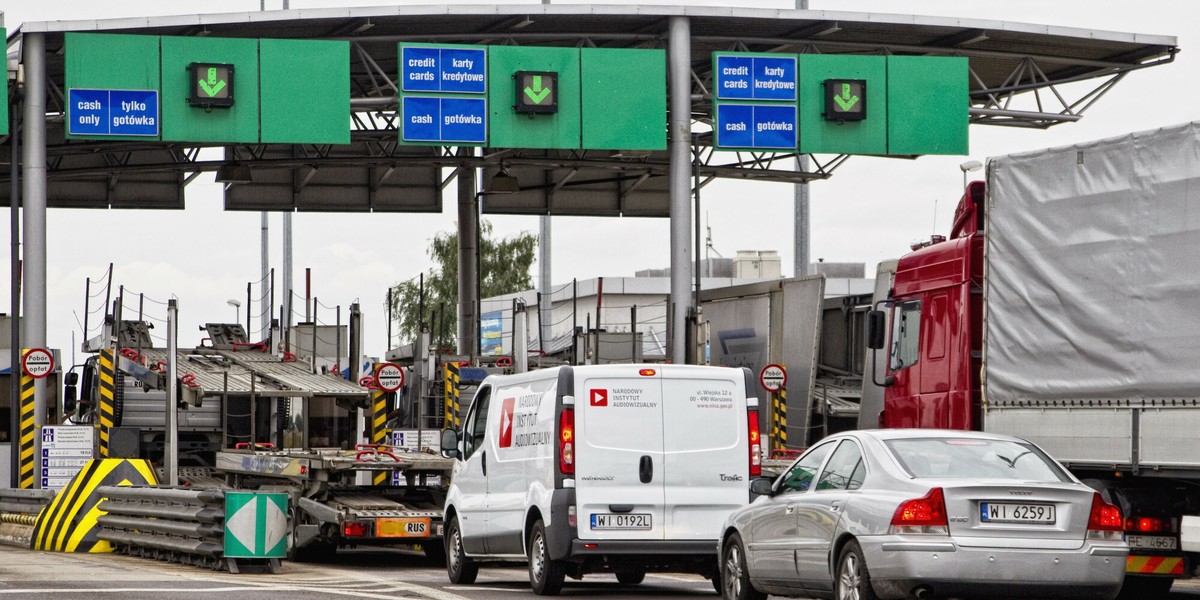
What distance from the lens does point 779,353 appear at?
108ft

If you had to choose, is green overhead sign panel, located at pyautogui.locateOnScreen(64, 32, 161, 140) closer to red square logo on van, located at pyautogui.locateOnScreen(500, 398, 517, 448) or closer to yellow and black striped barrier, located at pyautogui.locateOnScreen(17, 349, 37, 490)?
yellow and black striped barrier, located at pyautogui.locateOnScreen(17, 349, 37, 490)

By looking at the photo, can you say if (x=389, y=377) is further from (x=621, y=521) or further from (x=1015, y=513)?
(x=1015, y=513)

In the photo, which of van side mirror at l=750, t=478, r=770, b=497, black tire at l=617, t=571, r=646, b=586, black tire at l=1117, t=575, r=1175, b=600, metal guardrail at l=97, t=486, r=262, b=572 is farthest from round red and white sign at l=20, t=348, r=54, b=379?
black tire at l=1117, t=575, r=1175, b=600

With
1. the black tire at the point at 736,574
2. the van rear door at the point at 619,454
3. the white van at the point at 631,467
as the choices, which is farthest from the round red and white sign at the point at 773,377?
the black tire at the point at 736,574

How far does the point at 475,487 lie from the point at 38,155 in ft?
61.4

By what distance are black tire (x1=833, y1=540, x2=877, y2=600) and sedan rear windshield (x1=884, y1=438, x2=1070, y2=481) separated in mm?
→ 629

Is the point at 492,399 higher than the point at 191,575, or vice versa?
the point at 492,399

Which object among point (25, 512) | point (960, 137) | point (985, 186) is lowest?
point (25, 512)

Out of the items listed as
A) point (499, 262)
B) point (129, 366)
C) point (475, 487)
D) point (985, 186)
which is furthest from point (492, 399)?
point (499, 262)

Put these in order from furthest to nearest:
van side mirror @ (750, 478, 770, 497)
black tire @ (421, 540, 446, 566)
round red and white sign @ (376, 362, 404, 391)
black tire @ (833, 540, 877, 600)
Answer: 1. round red and white sign @ (376, 362, 404, 391)
2. black tire @ (421, 540, 446, 566)
3. van side mirror @ (750, 478, 770, 497)
4. black tire @ (833, 540, 877, 600)

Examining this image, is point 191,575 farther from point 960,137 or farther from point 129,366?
point 960,137

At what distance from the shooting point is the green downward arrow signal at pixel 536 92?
34.1 meters

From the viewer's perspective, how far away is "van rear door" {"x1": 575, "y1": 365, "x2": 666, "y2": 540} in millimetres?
14648

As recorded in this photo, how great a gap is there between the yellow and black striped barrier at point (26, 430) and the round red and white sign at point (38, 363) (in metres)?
0.88
